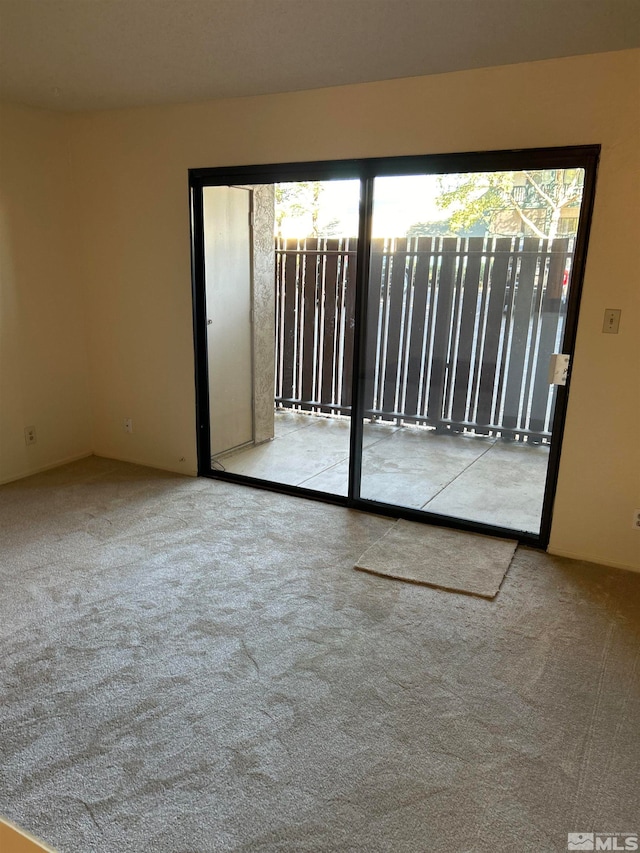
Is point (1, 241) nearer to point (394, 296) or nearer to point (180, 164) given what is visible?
point (180, 164)

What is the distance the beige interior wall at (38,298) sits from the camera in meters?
3.96

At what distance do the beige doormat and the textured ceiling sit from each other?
Result: 7.90ft

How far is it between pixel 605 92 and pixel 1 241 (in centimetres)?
355

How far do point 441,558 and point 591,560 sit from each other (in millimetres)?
799

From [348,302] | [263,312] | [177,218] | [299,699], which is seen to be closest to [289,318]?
[348,302]

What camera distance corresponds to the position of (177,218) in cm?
399

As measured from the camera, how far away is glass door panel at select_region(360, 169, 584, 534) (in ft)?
10.3

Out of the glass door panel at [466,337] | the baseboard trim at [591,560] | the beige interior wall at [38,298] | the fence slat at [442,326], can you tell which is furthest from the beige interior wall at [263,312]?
the baseboard trim at [591,560]

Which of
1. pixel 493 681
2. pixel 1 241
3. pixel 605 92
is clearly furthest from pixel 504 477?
pixel 1 241

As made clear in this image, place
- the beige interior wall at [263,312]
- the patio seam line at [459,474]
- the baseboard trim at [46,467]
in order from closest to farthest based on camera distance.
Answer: the patio seam line at [459,474] → the baseboard trim at [46,467] → the beige interior wall at [263,312]

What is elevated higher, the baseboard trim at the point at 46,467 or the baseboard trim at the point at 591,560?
the baseboard trim at the point at 46,467

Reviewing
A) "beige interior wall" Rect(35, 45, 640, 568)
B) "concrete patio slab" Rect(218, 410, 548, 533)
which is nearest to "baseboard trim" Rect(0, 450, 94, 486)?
"beige interior wall" Rect(35, 45, 640, 568)

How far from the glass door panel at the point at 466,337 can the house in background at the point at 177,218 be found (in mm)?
228

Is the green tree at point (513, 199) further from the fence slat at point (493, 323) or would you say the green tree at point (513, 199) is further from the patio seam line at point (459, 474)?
the patio seam line at point (459, 474)
